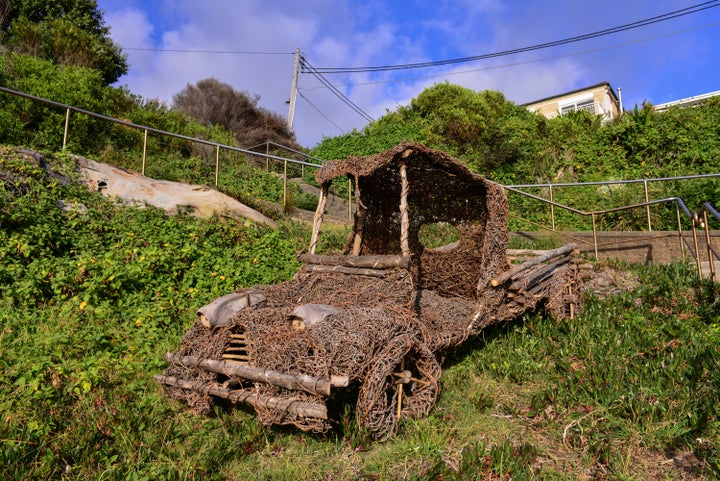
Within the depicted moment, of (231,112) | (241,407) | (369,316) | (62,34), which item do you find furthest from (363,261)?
(231,112)

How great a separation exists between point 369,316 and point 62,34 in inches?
653

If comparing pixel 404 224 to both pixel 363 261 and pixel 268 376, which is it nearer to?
pixel 363 261

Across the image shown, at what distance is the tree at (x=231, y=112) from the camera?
836 inches

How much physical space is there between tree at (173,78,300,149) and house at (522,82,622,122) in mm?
14425

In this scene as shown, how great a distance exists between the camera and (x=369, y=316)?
3.32m

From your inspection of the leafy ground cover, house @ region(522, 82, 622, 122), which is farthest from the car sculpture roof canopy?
house @ region(522, 82, 622, 122)

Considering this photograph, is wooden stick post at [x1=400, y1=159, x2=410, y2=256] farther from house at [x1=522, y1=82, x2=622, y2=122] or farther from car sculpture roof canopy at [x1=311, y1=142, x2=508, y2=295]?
house at [x1=522, y1=82, x2=622, y2=122]

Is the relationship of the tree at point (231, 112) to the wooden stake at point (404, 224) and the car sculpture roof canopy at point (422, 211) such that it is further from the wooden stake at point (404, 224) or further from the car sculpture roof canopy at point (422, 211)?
the wooden stake at point (404, 224)

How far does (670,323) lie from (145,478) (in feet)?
17.2

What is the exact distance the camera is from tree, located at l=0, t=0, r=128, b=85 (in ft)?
46.9

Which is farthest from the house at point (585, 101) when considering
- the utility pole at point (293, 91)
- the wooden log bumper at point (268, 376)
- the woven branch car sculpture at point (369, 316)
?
the wooden log bumper at point (268, 376)

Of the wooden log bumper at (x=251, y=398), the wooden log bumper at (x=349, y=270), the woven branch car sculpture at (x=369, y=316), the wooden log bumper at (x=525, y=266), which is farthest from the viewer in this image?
the wooden log bumper at (x=525, y=266)

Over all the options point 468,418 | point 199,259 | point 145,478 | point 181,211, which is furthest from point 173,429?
point 181,211

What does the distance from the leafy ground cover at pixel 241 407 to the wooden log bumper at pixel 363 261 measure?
1223 mm
